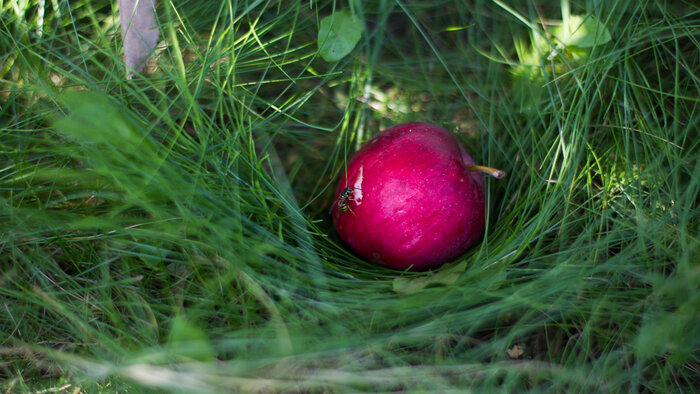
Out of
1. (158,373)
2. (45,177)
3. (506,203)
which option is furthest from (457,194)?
(45,177)

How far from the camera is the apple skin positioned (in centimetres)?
146

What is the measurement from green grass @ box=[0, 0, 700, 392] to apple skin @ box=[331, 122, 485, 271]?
0.26 feet

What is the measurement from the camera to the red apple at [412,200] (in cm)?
146

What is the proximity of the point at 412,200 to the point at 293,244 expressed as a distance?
1.45ft

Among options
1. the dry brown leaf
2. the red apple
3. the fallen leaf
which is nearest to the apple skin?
the red apple

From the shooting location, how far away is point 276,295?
1.48 meters

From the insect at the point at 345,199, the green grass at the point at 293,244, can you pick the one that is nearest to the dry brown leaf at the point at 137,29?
the green grass at the point at 293,244

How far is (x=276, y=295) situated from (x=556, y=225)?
0.90 m

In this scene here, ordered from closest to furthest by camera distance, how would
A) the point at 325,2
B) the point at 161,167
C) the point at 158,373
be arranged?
the point at 158,373 → the point at 161,167 → the point at 325,2

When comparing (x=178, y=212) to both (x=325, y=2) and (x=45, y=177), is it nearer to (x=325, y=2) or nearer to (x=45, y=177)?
(x=45, y=177)

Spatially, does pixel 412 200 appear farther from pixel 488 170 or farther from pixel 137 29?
pixel 137 29

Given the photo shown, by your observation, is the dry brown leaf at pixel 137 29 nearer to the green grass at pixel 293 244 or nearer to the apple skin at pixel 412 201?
the green grass at pixel 293 244

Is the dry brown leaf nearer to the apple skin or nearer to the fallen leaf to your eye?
the fallen leaf

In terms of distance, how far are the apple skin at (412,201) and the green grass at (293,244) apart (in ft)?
0.26
